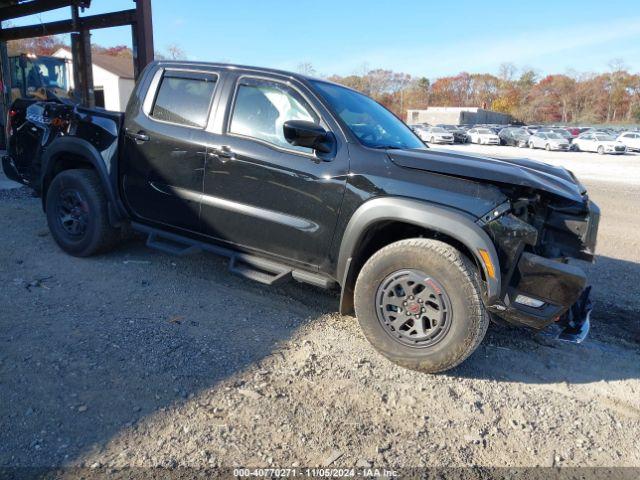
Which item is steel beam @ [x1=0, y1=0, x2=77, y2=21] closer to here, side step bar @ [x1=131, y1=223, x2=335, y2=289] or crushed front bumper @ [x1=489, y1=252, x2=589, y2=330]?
side step bar @ [x1=131, y1=223, x2=335, y2=289]

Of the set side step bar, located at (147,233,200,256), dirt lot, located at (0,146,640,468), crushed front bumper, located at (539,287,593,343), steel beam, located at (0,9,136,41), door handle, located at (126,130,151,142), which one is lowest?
dirt lot, located at (0,146,640,468)

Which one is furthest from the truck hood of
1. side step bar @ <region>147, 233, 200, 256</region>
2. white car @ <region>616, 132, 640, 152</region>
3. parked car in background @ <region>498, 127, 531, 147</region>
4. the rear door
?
parked car in background @ <region>498, 127, 531, 147</region>

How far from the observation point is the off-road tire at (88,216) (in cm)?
473

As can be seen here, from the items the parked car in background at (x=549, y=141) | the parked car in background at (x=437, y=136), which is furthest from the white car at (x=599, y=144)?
the parked car in background at (x=437, y=136)

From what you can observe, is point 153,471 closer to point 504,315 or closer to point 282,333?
point 282,333

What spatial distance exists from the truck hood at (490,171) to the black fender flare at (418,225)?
246 mm

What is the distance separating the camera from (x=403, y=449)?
8.44 ft

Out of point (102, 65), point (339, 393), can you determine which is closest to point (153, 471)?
point (339, 393)

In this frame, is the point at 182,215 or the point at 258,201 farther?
the point at 182,215

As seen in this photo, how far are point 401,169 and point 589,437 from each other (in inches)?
75.1

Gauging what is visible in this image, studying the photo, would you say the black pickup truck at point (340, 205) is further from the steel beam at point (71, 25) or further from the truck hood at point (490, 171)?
the steel beam at point (71, 25)

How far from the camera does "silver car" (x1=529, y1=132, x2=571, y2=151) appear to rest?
37531 millimetres

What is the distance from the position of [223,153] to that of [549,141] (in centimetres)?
3990

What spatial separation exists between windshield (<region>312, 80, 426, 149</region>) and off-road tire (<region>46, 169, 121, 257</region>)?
2438mm
